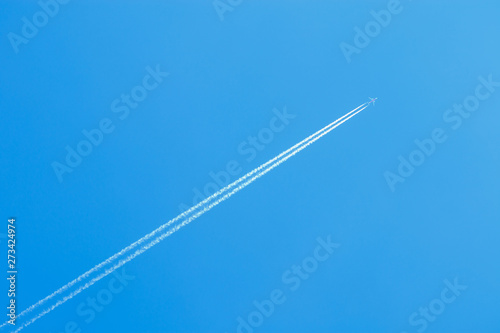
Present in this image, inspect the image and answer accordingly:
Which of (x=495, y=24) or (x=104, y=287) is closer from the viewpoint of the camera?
(x=104, y=287)

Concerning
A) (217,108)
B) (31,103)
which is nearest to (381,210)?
(217,108)

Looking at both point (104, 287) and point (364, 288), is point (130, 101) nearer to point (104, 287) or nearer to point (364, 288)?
point (104, 287)

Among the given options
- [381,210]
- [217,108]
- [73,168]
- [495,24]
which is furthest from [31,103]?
[495,24]

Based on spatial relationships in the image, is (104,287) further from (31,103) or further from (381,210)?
(381,210)

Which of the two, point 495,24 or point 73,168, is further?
point 495,24

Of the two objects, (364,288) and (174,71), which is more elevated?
(174,71)

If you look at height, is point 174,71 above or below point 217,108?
above

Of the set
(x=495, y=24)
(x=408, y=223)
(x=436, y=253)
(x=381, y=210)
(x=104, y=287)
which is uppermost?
(x=104, y=287)

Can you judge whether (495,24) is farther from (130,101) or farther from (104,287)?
(104,287)

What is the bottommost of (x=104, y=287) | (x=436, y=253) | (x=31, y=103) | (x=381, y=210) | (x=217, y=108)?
(x=436, y=253)
